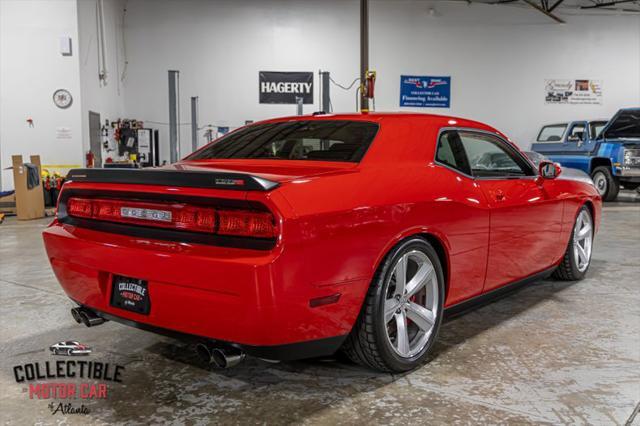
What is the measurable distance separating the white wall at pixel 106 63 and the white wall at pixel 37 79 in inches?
8.3

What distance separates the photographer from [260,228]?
6.08 ft

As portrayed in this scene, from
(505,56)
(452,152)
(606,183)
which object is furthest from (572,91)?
(452,152)

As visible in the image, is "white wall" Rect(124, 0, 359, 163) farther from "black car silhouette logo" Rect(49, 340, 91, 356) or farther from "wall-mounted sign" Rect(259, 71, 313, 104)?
"black car silhouette logo" Rect(49, 340, 91, 356)

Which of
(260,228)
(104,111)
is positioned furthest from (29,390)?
(104,111)

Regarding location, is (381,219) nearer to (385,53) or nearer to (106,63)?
(106,63)

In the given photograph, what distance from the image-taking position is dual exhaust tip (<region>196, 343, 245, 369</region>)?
1899mm

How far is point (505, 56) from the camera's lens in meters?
14.1

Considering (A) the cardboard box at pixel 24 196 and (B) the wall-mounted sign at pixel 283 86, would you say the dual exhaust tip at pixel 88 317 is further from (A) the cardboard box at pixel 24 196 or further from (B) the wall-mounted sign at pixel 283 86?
(B) the wall-mounted sign at pixel 283 86

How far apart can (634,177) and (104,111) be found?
10.6 metres

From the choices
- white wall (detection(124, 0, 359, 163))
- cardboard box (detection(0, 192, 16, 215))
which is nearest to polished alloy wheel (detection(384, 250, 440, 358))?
cardboard box (detection(0, 192, 16, 215))

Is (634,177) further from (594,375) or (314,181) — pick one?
(314,181)

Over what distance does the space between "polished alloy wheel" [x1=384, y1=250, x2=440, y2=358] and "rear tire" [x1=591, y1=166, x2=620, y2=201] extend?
31.3 ft

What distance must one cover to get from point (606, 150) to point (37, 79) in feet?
35.2

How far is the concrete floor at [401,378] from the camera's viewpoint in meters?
2.01
